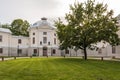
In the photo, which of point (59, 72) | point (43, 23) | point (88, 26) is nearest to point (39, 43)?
point (43, 23)

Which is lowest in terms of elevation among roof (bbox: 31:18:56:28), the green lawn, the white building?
the green lawn

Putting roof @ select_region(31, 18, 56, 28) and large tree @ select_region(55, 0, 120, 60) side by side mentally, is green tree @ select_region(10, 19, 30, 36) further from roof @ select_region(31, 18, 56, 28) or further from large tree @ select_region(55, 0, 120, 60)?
large tree @ select_region(55, 0, 120, 60)

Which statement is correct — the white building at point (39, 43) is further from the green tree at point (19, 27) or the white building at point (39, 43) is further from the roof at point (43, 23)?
the green tree at point (19, 27)

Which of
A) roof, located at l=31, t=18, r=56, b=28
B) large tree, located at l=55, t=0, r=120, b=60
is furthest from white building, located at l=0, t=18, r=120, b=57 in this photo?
large tree, located at l=55, t=0, r=120, b=60

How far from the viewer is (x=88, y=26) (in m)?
39.3

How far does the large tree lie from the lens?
39031mm

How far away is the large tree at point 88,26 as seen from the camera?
3903 cm

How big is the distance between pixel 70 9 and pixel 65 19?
1.81 meters

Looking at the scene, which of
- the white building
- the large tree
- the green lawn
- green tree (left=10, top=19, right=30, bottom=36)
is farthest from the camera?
green tree (left=10, top=19, right=30, bottom=36)

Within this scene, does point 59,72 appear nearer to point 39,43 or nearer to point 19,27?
point 39,43

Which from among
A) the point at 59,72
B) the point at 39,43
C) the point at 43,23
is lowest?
the point at 59,72

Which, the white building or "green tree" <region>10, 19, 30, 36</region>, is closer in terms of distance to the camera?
the white building

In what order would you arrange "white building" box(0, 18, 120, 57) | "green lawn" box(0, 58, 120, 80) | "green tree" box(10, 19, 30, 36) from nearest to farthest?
"green lawn" box(0, 58, 120, 80) → "white building" box(0, 18, 120, 57) → "green tree" box(10, 19, 30, 36)

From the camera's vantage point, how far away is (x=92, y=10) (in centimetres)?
4038
